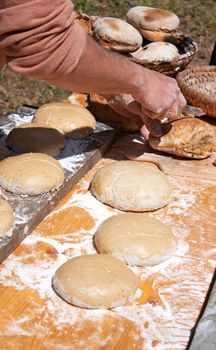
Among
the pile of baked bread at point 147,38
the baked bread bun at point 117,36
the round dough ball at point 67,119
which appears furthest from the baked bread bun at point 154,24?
the round dough ball at point 67,119

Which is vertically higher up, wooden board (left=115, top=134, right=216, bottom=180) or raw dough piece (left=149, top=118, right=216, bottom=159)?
raw dough piece (left=149, top=118, right=216, bottom=159)

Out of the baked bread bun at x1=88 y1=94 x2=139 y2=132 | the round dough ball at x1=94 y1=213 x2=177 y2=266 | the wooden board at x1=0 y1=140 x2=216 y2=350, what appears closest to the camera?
the wooden board at x1=0 y1=140 x2=216 y2=350

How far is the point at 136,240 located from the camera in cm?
194

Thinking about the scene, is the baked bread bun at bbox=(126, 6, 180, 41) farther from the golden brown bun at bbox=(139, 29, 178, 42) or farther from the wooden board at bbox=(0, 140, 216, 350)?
the wooden board at bbox=(0, 140, 216, 350)

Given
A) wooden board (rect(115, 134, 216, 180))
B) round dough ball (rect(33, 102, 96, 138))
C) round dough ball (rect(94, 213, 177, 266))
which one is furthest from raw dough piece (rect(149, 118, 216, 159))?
round dough ball (rect(94, 213, 177, 266))

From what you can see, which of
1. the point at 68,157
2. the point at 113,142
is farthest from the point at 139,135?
the point at 68,157

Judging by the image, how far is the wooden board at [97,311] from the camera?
163 centimetres

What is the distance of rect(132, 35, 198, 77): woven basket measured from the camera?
2.84 m

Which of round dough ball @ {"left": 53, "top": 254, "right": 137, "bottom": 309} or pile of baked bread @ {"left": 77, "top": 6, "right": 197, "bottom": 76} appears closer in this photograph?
round dough ball @ {"left": 53, "top": 254, "right": 137, "bottom": 309}

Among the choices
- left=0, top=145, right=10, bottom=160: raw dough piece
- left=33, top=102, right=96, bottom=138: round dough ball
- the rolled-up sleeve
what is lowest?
left=0, top=145, right=10, bottom=160: raw dough piece

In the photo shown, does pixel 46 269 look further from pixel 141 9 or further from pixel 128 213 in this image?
pixel 141 9

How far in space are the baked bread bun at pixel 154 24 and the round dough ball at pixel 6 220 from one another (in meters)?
1.56

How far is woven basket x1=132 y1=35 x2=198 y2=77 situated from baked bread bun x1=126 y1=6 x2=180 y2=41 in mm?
62

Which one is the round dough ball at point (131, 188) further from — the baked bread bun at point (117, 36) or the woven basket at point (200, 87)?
the baked bread bun at point (117, 36)
